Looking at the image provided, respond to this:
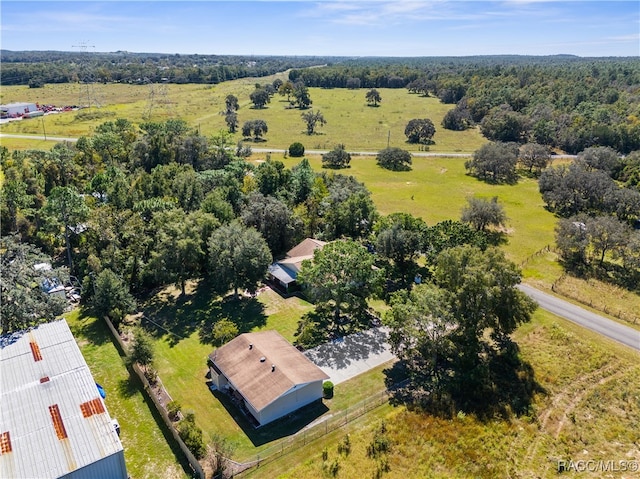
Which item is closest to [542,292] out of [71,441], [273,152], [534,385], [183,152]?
[534,385]

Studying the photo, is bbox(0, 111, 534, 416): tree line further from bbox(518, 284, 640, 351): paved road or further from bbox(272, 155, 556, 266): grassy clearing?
bbox(518, 284, 640, 351): paved road

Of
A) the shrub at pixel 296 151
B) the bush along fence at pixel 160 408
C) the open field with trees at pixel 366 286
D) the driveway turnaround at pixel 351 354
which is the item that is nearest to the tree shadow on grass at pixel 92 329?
the open field with trees at pixel 366 286

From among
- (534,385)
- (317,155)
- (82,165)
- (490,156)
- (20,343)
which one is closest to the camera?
(20,343)

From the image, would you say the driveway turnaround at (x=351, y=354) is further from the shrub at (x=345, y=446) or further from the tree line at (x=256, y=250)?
the shrub at (x=345, y=446)

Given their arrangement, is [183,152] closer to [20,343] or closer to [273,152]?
[273,152]

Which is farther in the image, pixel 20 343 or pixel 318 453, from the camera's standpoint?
pixel 20 343

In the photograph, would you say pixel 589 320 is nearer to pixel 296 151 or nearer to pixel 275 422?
pixel 275 422
